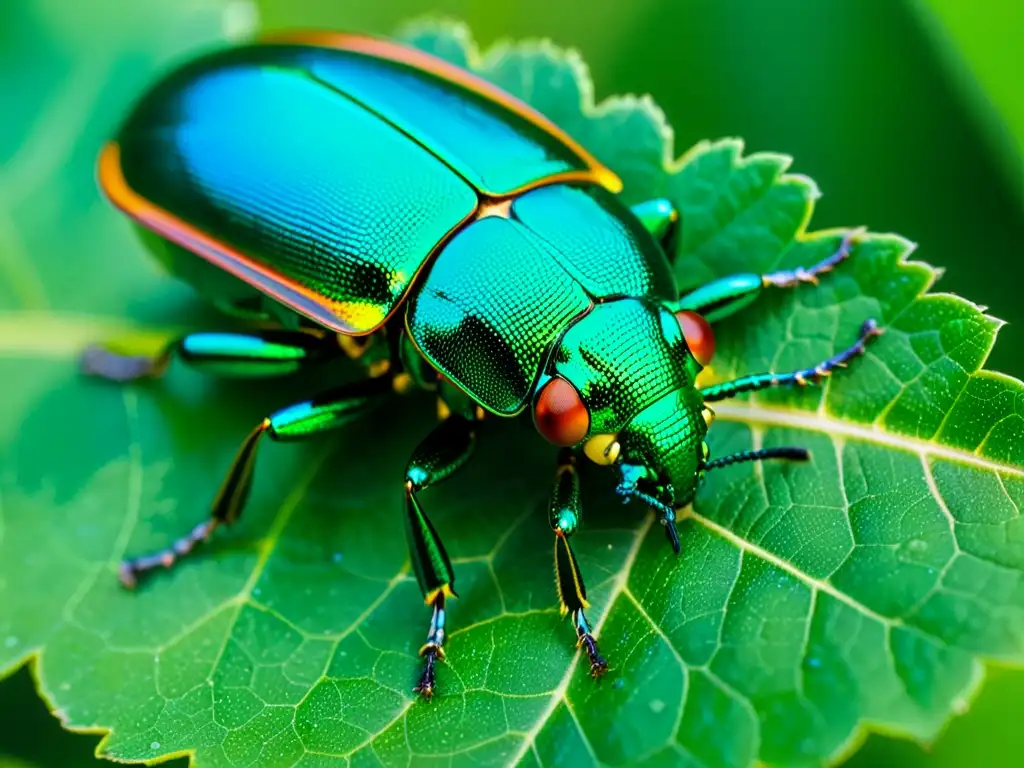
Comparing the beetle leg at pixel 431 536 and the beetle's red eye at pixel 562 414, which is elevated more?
the beetle's red eye at pixel 562 414

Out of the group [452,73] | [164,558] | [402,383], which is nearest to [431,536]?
[402,383]

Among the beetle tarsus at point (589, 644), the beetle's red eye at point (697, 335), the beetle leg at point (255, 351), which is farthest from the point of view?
the beetle leg at point (255, 351)

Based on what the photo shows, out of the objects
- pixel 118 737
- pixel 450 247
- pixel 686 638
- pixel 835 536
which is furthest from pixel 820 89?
pixel 118 737

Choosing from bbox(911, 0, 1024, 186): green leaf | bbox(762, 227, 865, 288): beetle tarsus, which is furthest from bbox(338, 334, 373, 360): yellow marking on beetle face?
bbox(911, 0, 1024, 186): green leaf

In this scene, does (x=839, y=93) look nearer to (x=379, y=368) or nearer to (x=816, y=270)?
(x=816, y=270)

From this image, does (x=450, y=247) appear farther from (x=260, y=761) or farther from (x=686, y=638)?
(x=260, y=761)

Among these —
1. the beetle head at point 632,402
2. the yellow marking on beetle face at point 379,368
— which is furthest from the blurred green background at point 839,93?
the yellow marking on beetle face at point 379,368

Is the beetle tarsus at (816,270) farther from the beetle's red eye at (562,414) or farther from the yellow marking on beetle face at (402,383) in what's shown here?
the yellow marking on beetle face at (402,383)
